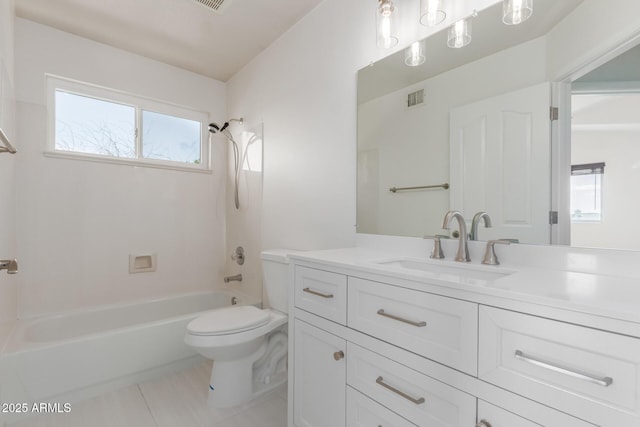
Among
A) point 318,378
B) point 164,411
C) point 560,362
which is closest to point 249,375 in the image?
point 164,411

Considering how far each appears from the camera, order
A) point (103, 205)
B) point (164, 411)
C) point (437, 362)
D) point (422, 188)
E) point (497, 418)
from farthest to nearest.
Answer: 1. point (103, 205)
2. point (164, 411)
3. point (422, 188)
4. point (437, 362)
5. point (497, 418)

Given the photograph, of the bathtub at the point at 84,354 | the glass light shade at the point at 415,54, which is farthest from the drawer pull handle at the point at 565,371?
the bathtub at the point at 84,354

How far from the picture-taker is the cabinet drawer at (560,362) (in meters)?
0.54

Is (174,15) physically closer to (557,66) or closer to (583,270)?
(557,66)

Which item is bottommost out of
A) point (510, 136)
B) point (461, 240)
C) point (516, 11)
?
point (461, 240)

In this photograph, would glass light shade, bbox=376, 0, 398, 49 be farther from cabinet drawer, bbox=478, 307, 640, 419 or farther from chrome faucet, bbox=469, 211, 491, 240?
cabinet drawer, bbox=478, 307, 640, 419

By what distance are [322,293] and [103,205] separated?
2.16 metres

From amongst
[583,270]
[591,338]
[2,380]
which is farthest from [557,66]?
[2,380]

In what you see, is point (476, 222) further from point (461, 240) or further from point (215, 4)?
point (215, 4)

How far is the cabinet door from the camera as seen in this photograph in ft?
3.70

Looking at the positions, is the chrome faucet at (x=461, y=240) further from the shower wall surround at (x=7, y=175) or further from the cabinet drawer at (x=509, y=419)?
the shower wall surround at (x=7, y=175)

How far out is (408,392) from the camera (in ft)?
2.94

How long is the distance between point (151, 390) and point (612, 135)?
8.29 ft

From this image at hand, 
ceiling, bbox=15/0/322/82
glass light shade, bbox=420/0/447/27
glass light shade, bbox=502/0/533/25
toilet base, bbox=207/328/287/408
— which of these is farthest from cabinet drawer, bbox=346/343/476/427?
ceiling, bbox=15/0/322/82
